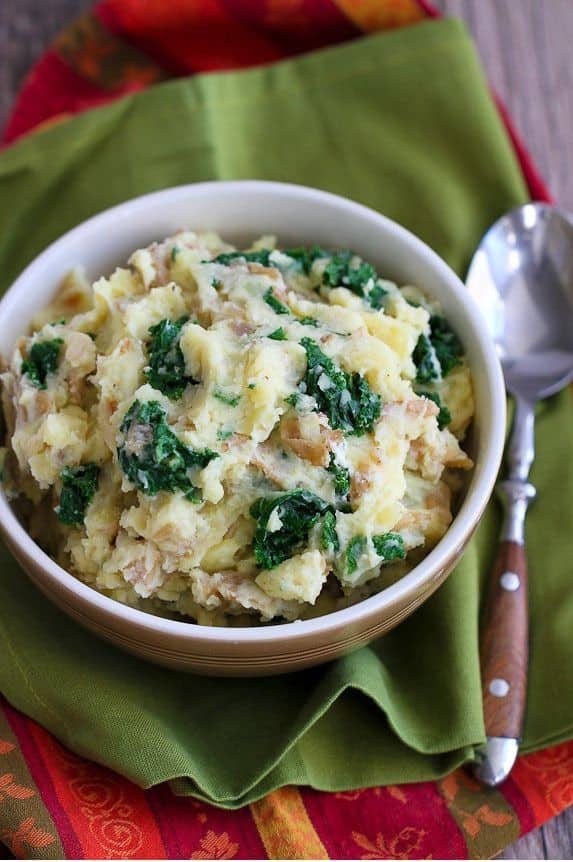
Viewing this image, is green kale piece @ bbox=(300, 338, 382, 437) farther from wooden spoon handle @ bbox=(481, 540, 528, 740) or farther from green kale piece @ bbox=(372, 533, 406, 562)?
wooden spoon handle @ bbox=(481, 540, 528, 740)

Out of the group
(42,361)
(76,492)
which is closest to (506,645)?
(76,492)

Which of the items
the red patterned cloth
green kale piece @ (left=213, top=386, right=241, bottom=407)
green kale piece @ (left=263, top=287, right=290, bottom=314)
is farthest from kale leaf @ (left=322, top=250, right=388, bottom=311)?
the red patterned cloth

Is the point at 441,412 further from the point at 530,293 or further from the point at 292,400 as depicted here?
the point at 530,293

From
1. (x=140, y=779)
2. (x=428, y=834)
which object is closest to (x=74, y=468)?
(x=140, y=779)

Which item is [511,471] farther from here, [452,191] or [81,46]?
[81,46]

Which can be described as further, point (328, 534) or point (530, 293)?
point (530, 293)
